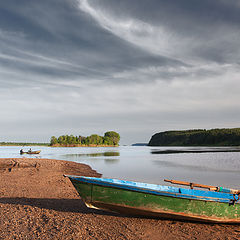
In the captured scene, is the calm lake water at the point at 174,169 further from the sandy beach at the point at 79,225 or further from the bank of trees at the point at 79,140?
the bank of trees at the point at 79,140

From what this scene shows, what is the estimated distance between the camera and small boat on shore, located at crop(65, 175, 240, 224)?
866cm

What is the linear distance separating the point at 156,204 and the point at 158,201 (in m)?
0.14

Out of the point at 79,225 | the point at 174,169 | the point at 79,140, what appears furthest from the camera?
the point at 79,140

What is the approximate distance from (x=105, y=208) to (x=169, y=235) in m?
2.64

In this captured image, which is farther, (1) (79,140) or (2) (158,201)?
(1) (79,140)

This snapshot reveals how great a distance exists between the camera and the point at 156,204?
873cm

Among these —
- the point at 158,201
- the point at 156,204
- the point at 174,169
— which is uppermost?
the point at 158,201

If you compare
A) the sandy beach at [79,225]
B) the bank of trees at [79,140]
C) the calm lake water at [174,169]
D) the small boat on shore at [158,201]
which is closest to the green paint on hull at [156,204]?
the small boat on shore at [158,201]

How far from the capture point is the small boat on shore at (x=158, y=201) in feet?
28.4

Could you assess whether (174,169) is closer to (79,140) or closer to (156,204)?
(156,204)

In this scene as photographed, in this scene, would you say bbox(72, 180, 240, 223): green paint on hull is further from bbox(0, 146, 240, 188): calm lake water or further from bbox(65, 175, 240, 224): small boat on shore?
bbox(0, 146, 240, 188): calm lake water

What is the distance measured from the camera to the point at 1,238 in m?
7.16

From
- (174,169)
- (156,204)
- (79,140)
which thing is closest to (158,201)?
(156,204)

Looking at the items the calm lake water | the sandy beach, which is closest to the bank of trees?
the calm lake water
